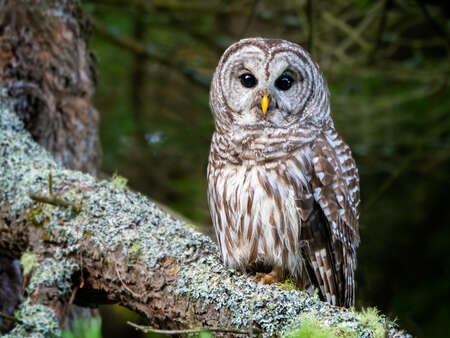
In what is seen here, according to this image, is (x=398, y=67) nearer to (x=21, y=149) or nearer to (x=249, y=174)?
(x=249, y=174)

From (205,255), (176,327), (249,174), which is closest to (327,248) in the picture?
(249,174)

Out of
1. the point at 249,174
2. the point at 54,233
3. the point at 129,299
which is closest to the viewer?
the point at 129,299

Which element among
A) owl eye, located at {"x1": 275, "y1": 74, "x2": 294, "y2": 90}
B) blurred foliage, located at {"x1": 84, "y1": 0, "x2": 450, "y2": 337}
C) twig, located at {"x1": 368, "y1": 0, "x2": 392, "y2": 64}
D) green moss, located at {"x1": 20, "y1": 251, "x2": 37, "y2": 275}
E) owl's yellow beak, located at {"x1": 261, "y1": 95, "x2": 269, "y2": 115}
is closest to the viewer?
green moss, located at {"x1": 20, "y1": 251, "x2": 37, "y2": 275}

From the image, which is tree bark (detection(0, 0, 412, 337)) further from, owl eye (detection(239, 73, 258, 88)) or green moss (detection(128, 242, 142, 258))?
owl eye (detection(239, 73, 258, 88))

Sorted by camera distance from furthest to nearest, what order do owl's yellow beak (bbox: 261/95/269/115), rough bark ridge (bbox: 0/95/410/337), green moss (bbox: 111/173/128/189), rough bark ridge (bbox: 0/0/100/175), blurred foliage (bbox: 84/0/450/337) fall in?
blurred foliage (bbox: 84/0/450/337) < rough bark ridge (bbox: 0/0/100/175) < owl's yellow beak (bbox: 261/95/269/115) < green moss (bbox: 111/173/128/189) < rough bark ridge (bbox: 0/95/410/337)

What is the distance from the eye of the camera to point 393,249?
5113mm

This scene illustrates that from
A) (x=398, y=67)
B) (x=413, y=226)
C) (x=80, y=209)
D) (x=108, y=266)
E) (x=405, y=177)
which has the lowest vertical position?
(x=108, y=266)

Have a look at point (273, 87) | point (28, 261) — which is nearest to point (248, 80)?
point (273, 87)

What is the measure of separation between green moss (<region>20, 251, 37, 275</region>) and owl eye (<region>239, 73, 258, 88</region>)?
5.35ft

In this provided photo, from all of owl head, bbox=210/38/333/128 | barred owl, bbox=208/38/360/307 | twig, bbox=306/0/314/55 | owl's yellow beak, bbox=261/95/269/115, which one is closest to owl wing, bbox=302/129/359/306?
barred owl, bbox=208/38/360/307

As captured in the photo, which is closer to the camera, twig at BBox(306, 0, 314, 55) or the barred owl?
the barred owl

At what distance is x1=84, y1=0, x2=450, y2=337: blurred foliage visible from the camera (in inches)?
188

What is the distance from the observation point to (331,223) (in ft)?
10.6

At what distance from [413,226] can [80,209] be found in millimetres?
3658
